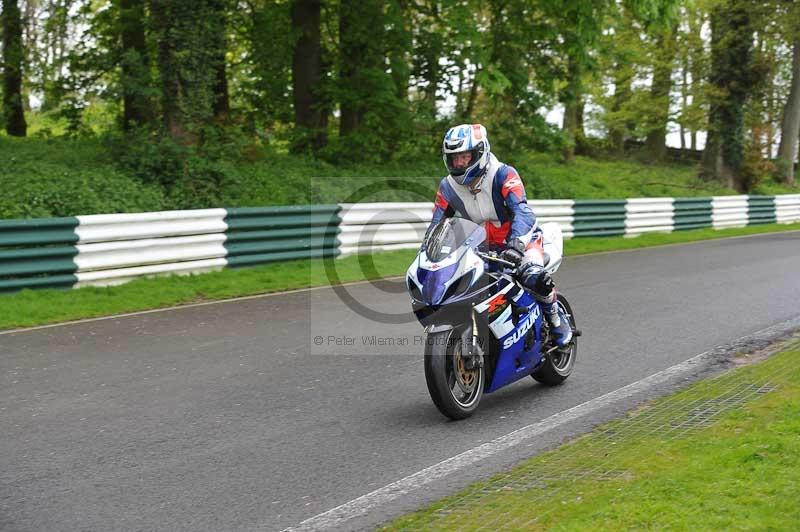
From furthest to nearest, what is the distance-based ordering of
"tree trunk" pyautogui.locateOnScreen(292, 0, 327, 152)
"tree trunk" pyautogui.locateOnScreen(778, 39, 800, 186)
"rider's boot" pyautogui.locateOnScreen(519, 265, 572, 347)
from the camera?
"tree trunk" pyautogui.locateOnScreen(778, 39, 800, 186)
"tree trunk" pyautogui.locateOnScreen(292, 0, 327, 152)
"rider's boot" pyautogui.locateOnScreen(519, 265, 572, 347)

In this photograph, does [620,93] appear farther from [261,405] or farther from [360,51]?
[261,405]

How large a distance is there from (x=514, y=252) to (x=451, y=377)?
3.32ft

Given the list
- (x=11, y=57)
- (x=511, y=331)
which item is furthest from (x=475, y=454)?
(x=11, y=57)

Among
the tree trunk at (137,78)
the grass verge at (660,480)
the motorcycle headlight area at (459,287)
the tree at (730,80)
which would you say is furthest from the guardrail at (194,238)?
the tree at (730,80)

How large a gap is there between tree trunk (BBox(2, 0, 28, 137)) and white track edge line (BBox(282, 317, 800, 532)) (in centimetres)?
1949

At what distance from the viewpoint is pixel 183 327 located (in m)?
10.2

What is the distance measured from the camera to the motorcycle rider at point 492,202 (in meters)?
6.59

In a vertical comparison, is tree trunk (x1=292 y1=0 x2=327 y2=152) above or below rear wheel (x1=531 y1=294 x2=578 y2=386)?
above

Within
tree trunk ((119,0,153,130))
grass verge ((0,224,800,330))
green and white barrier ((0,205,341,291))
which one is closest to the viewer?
grass verge ((0,224,800,330))

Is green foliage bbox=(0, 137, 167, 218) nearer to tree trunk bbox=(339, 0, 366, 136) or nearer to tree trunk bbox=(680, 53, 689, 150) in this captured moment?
tree trunk bbox=(339, 0, 366, 136)

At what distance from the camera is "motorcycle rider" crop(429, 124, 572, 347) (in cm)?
659

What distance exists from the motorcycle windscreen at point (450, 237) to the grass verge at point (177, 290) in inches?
229

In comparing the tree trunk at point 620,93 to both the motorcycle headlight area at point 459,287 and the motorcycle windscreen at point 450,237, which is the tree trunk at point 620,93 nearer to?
the motorcycle windscreen at point 450,237

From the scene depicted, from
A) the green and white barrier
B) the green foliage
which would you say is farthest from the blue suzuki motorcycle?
the green foliage
